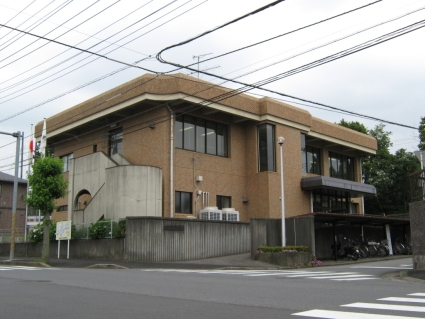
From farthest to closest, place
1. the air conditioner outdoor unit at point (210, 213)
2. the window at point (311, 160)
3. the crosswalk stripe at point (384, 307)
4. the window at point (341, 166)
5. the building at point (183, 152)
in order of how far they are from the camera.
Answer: the window at point (341, 166) → the window at point (311, 160) → the air conditioner outdoor unit at point (210, 213) → the building at point (183, 152) → the crosswalk stripe at point (384, 307)

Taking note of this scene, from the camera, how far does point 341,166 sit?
42.8m

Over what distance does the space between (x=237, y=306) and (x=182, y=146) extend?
22482 millimetres

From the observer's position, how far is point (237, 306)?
8.50 meters

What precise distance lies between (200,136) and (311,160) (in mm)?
11557

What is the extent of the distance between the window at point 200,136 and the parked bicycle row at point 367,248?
9.83m

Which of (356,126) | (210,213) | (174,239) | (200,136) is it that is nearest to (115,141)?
(200,136)

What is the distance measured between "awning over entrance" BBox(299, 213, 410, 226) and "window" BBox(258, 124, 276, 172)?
6.24 meters

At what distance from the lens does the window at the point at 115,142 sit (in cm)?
3319

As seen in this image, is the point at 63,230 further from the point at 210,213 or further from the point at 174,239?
the point at 210,213

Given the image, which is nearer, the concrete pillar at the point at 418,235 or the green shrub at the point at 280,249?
the concrete pillar at the point at 418,235

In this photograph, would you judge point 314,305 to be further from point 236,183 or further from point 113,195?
point 236,183

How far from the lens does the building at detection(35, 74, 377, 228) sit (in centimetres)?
2859

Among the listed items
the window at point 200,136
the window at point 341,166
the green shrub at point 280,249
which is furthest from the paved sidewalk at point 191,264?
the window at point 341,166

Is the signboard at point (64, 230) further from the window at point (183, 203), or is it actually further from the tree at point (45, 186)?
the window at point (183, 203)
